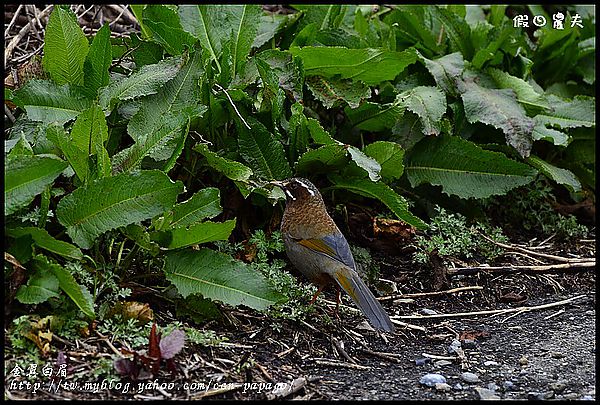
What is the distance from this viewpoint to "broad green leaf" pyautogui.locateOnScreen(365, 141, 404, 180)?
5387 mm

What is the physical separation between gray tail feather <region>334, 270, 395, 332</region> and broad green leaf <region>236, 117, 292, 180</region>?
0.96 meters

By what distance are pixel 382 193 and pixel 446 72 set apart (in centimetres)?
155

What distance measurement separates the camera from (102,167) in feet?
13.8

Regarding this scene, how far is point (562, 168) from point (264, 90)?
9.32 ft

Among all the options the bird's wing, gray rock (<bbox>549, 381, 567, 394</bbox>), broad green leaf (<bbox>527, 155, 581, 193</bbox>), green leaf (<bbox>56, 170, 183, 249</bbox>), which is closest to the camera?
gray rock (<bbox>549, 381, 567, 394</bbox>)

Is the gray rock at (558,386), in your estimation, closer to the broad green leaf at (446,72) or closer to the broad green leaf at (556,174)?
the broad green leaf at (556,174)

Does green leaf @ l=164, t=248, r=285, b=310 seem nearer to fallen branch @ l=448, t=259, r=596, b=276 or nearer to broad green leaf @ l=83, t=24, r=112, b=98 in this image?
broad green leaf @ l=83, t=24, r=112, b=98

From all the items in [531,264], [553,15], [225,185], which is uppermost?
[553,15]

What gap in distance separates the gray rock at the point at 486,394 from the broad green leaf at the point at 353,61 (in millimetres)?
2611

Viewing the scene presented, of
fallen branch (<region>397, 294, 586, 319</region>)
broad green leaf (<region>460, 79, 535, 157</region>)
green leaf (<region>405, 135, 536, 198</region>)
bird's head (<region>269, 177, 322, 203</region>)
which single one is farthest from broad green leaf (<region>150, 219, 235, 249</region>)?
broad green leaf (<region>460, 79, 535, 157</region>)

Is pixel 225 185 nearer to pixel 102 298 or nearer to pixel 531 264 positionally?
pixel 102 298

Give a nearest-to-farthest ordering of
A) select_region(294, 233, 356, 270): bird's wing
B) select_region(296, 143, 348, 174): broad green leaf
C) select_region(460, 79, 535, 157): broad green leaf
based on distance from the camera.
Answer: select_region(294, 233, 356, 270): bird's wing, select_region(296, 143, 348, 174): broad green leaf, select_region(460, 79, 535, 157): broad green leaf

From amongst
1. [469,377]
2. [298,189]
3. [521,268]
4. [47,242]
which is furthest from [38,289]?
[521,268]

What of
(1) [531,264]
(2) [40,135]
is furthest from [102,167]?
(1) [531,264]
